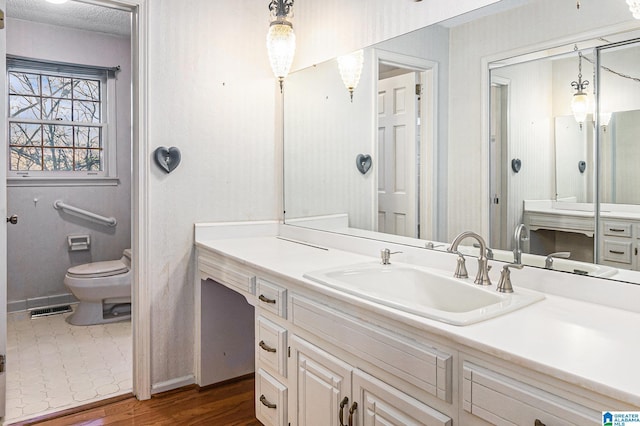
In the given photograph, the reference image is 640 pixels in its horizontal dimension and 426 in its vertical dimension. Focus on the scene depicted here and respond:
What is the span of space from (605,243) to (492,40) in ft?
2.56

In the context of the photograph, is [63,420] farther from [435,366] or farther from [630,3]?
[630,3]

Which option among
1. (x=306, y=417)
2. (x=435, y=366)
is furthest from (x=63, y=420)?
(x=435, y=366)

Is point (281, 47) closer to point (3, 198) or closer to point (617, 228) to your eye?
point (3, 198)

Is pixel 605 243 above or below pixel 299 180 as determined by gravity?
below

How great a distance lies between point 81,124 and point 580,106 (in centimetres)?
384

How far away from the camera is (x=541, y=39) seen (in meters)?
1.44

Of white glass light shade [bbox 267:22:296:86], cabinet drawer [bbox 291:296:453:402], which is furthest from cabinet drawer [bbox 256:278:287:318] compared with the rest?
white glass light shade [bbox 267:22:296:86]

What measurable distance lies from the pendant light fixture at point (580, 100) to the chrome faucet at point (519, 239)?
37cm

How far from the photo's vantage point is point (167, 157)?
2352mm

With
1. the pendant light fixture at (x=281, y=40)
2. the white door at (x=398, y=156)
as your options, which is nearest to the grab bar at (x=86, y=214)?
the pendant light fixture at (x=281, y=40)

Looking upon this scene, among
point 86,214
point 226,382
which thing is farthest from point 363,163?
point 86,214

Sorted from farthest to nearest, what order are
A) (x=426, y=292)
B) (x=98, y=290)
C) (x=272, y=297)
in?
(x=98, y=290)
(x=272, y=297)
(x=426, y=292)

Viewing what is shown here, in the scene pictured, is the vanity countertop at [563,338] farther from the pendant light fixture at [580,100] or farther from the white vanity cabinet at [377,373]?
the pendant light fixture at [580,100]

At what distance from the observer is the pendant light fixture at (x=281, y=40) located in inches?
96.9
